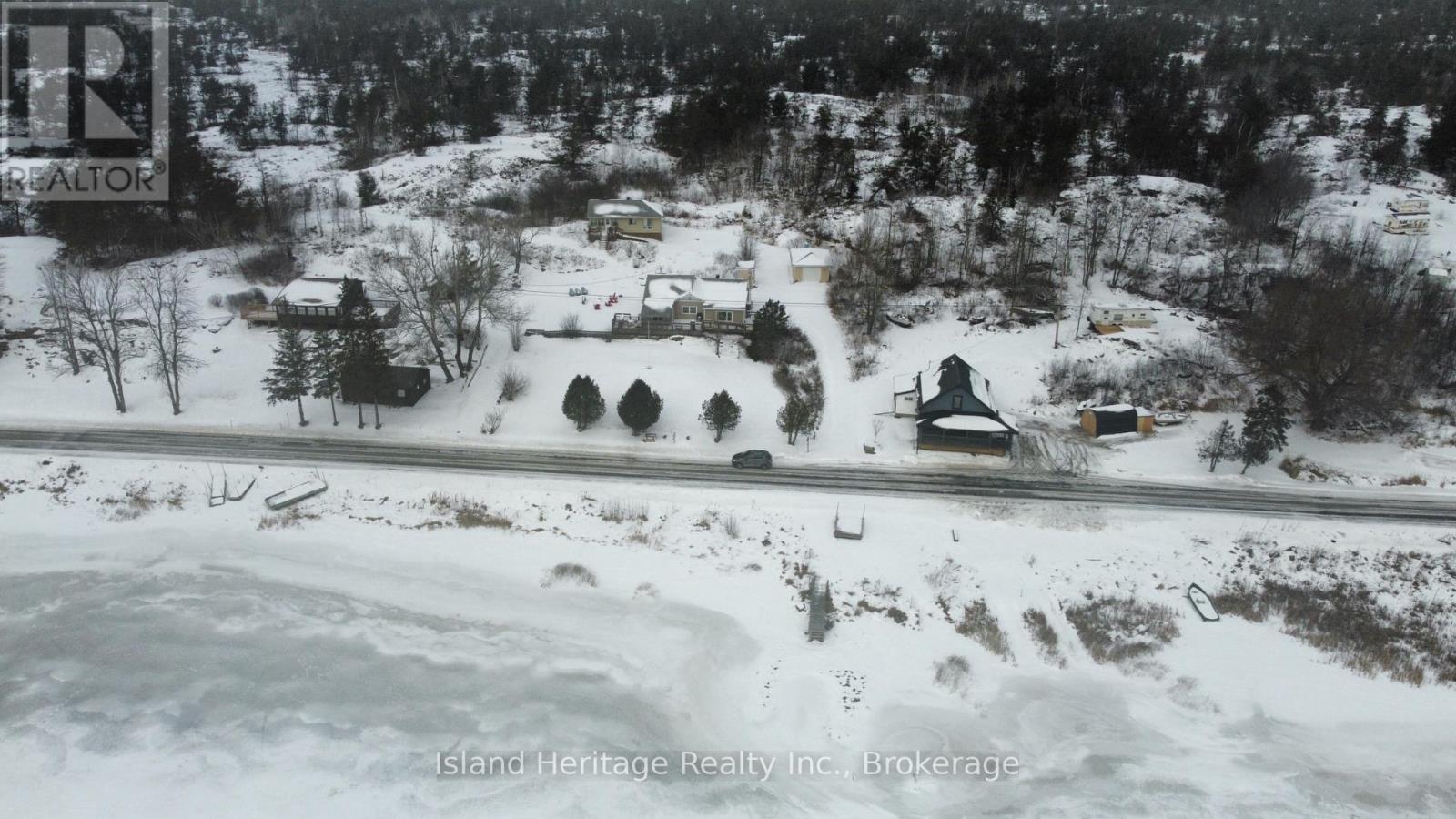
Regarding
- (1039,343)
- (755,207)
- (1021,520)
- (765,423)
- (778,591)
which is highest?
(755,207)

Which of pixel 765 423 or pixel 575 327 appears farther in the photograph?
pixel 575 327

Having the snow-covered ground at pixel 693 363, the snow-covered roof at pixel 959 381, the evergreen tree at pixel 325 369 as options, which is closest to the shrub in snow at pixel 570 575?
the snow-covered ground at pixel 693 363

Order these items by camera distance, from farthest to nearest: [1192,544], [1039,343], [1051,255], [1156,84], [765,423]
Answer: [1156,84]
[1051,255]
[1039,343]
[765,423]
[1192,544]

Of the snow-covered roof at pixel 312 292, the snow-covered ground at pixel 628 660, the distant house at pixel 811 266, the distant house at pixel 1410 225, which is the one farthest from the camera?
the distant house at pixel 1410 225

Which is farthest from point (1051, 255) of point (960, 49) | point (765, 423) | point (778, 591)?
point (960, 49)

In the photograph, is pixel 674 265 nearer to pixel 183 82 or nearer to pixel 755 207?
pixel 755 207

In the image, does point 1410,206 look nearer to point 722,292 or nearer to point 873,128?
point 873,128

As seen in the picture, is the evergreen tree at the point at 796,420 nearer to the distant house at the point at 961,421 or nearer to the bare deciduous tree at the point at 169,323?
the distant house at the point at 961,421

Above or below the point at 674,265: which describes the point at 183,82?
above
